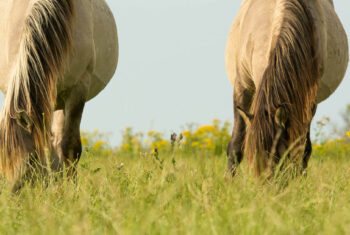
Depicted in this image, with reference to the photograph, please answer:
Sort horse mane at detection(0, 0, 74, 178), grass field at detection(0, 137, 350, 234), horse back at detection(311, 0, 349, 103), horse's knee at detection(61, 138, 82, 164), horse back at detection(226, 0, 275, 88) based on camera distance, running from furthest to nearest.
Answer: horse back at detection(311, 0, 349, 103) → horse's knee at detection(61, 138, 82, 164) → horse back at detection(226, 0, 275, 88) → horse mane at detection(0, 0, 74, 178) → grass field at detection(0, 137, 350, 234)

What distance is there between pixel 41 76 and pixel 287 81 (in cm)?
210

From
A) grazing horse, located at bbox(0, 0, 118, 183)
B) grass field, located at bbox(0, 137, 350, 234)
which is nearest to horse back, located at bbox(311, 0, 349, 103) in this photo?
grass field, located at bbox(0, 137, 350, 234)

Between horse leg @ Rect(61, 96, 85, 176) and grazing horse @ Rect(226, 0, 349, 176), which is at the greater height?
grazing horse @ Rect(226, 0, 349, 176)

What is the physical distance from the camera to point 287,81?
13.5 feet

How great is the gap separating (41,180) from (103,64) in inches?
105

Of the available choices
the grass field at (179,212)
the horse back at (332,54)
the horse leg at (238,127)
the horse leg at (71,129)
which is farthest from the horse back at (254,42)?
the horse leg at (71,129)

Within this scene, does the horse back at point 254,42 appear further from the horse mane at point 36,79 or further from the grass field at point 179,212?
the horse mane at point 36,79

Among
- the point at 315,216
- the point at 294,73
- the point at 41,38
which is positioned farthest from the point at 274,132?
the point at 41,38

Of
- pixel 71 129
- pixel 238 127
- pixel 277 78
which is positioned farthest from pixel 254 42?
pixel 71 129

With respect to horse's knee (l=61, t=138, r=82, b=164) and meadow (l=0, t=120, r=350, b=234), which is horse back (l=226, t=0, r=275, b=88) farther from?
horse's knee (l=61, t=138, r=82, b=164)

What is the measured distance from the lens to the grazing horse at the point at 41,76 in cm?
383

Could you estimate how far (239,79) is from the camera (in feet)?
17.8

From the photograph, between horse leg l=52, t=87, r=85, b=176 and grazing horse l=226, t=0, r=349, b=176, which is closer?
grazing horse l=226, t=0, r=349, b=176

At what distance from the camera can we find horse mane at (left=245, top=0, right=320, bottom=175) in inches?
153
